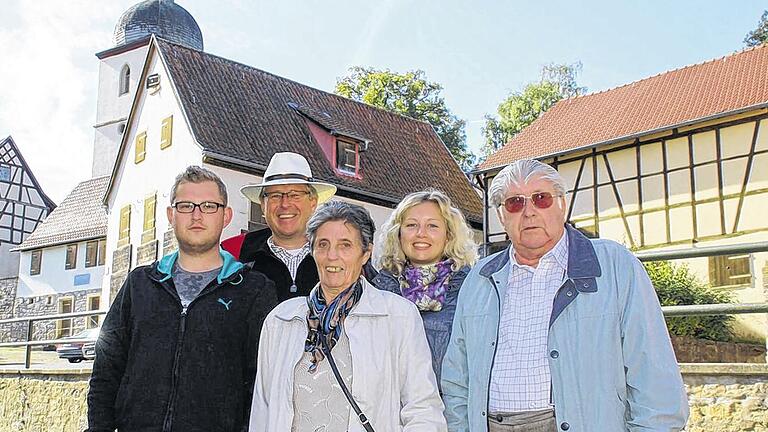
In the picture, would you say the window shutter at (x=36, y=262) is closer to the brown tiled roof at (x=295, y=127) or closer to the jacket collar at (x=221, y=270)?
the brown tiled roof at (x=295, y=127)

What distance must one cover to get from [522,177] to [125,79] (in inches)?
1391

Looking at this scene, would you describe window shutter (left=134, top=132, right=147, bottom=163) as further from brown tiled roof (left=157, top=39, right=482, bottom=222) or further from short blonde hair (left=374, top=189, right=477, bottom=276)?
short blonde hair (left=374, top=189, right=477, bottom=276)

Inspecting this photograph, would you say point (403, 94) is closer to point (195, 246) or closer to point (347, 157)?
point (347, 157)

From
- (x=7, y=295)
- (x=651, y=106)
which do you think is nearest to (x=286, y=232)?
(x=651, y=106)

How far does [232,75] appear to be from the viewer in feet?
74.0

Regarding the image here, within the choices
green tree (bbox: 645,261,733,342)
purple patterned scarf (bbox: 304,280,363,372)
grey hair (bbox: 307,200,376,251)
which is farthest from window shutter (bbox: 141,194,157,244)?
purple patterned scarf (bbox: 304,280,363,372)

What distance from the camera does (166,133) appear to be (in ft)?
69.3

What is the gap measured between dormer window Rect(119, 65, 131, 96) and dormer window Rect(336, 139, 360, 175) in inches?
642

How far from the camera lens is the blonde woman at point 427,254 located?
374 centimetres

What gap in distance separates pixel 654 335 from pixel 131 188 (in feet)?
70.8

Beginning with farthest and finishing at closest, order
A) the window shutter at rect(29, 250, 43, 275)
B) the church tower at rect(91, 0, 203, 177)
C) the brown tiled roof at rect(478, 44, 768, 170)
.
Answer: the church tower at rect(91, 0, 203, 177), the window shutter at rect(29, 250, 43, 275), the brown tiled roof at rect(478, 44, 768, 170)

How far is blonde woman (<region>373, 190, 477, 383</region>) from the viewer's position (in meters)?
3.74

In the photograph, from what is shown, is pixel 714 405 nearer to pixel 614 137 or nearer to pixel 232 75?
pixel 614 137

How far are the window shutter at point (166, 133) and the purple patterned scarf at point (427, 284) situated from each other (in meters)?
18.0
